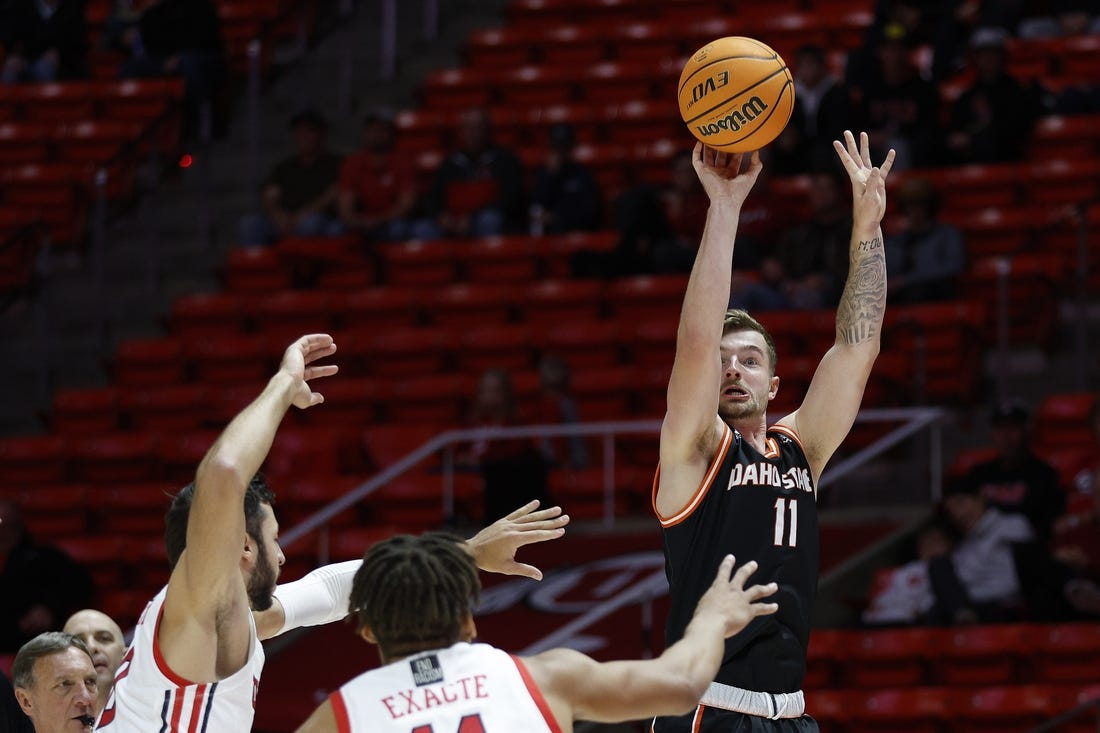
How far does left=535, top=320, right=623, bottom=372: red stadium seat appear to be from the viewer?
1367 cm

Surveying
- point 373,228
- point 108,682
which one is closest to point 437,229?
point 373,228

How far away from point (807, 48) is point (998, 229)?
7.53 ft

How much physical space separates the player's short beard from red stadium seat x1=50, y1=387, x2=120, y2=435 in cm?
950

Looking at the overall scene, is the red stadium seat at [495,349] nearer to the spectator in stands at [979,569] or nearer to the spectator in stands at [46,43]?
the spectator in stands at [979,569]

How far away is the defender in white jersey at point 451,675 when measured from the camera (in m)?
4.49

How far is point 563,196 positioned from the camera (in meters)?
15.0

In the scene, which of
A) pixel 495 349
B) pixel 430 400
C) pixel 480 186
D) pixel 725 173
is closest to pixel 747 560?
pixel 725 173

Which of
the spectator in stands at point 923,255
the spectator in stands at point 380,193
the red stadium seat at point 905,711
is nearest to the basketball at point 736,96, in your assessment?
the red stadium seat at point 905,711

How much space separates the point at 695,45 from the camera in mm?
16719

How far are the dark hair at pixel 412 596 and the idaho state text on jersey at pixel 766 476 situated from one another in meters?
1.64

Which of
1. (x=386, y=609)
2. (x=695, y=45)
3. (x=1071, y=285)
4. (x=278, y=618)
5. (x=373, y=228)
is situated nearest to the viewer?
(x=386, y=609)

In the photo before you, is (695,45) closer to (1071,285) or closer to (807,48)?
(807,48)

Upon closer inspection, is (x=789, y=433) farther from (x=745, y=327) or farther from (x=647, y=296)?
(x=647, y=296)

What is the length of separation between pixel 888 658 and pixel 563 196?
5.47 meters
